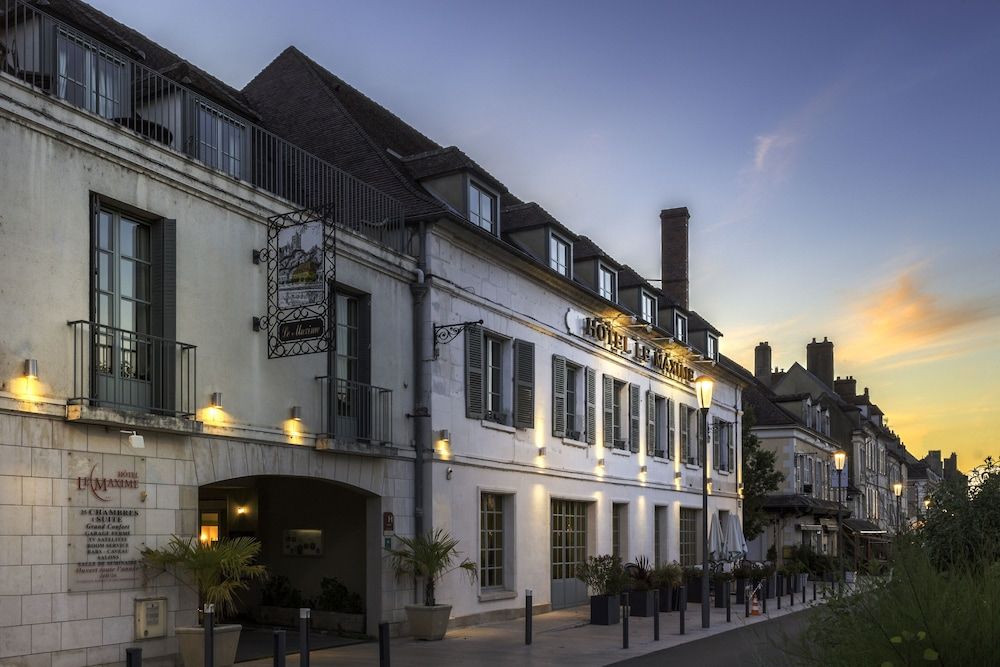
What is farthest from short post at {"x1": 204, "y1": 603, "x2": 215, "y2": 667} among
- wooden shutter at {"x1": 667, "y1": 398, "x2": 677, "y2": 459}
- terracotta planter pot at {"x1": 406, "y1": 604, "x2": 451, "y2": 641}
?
wooden shutter at {"x1": 667, "y1": 398, "x2": 677, "y2": 459}

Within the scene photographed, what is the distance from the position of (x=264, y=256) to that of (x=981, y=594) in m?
10.8

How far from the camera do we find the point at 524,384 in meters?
23.0

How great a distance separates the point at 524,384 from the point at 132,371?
1090 centimetres

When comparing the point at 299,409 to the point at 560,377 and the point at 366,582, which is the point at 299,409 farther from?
the point at 560,377

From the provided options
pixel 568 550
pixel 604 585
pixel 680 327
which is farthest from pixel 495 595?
pixel 680 327

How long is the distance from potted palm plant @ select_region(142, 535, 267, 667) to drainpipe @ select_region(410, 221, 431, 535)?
6.10m

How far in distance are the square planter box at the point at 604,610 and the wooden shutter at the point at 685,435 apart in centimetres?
1273

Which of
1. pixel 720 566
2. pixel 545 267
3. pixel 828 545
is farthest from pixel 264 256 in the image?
pixel 828 545

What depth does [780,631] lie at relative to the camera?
758 cm

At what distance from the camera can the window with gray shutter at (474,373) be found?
68.2 ft

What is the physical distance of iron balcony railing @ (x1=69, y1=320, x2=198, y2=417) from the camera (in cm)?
1227

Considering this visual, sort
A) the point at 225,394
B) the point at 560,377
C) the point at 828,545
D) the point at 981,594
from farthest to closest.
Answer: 1. the point at 828,545
2. the point at 560,377
3. the point at 225,394
4. the point at 981,594

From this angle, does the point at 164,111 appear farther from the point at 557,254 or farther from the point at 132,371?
the point at 557,254

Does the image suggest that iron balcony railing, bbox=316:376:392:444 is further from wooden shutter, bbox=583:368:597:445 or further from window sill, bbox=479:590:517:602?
wooden shutter, bbox=583:368:597:445
